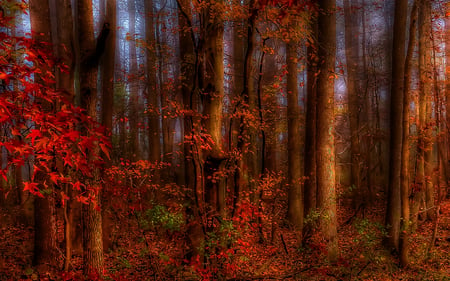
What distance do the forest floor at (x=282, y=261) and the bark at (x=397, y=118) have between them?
579mm

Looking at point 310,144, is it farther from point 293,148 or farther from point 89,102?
point 89,102

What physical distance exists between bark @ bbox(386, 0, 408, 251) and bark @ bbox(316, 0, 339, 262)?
5.74 ft

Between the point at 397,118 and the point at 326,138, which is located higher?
the point at 397,118

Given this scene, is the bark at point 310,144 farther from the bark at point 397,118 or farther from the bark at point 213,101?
the bark at point 213,101

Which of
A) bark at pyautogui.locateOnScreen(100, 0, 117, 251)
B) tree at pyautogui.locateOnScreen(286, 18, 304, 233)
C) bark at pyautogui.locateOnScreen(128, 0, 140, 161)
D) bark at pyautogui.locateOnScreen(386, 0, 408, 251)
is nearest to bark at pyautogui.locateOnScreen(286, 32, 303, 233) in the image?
tree at pyautogui.locateOnScreen(286, 18, 304, 233)

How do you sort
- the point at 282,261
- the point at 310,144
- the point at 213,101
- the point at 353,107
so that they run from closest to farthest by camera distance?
the point at 213,101 < the point at 282,261 < the point at 310,144 < the point at 353,107

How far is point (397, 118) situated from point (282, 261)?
5.33 meters

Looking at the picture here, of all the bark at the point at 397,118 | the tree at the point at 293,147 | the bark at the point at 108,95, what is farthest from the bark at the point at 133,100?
the bark at the point at 397,118

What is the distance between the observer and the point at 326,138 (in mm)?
8641

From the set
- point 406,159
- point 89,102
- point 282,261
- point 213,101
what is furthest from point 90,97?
point 406,159

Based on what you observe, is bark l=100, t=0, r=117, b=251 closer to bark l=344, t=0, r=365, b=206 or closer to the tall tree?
the tall tree

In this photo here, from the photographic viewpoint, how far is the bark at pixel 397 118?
8.91 metres

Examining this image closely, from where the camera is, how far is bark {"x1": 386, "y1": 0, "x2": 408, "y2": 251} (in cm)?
891

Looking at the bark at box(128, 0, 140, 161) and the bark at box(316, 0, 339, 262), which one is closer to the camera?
the bark at box(316, 0, 339, 262)
